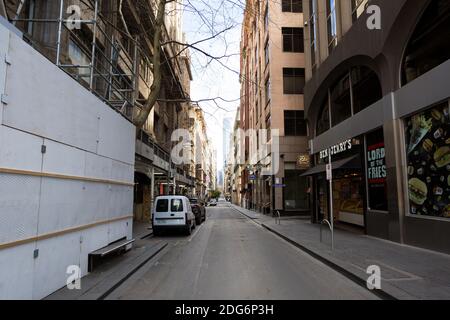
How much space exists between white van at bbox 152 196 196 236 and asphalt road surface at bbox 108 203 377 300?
5.13m

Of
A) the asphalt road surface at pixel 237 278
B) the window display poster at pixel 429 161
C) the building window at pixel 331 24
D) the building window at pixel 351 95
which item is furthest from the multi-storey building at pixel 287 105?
the asphalt road surface at pixel 237 278

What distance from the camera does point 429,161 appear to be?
10.3 metres

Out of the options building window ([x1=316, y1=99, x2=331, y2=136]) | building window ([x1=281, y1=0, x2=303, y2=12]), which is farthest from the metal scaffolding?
building window ([x1=281, y1=0, x2=303, y2=12])

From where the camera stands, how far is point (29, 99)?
5098mm

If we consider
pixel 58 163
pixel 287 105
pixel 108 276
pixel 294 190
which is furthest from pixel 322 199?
pixel 58 163

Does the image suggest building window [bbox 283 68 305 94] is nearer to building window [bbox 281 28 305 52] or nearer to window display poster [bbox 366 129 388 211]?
building window [bbox 281 28 305 52]

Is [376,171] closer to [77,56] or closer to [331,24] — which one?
[331,24]

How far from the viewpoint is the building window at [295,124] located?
29.7 metres

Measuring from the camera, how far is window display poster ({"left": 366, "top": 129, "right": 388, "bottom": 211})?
13.1 metres

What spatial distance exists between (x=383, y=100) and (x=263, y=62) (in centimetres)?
2466

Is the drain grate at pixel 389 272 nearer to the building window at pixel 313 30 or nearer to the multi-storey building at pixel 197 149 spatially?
the building window at pixel 313 30
